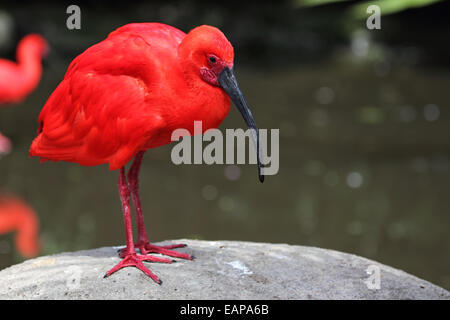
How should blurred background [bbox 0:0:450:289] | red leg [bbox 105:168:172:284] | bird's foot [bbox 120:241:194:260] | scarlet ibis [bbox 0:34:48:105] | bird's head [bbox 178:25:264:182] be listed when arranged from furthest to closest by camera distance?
scarlet ibis [bbox 0:34:48:105]
blurred background [bbox 0:0:450:289]
bird's foot [bbox 120:241:194:260]
red leg [bbox 105:168:172:284]
bird's head [bbox 178:25:264:182]

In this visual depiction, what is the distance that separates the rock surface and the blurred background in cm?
204

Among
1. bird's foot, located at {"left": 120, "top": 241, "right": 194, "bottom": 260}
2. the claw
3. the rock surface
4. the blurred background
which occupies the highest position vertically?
the blurred background

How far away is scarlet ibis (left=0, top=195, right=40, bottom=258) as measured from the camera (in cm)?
591

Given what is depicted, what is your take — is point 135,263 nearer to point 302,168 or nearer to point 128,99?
point 128,99

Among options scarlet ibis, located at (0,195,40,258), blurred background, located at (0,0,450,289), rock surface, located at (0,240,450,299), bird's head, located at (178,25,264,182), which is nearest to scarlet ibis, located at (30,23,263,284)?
bird's head, located at (178,25,264,182)

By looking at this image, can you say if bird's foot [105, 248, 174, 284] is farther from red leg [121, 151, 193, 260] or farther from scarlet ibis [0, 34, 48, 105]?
scarlet ibis [0, 34, 48, 105]

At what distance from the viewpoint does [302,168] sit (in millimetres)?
8023

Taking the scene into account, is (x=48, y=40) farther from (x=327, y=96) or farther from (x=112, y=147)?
(x=112, y=147)

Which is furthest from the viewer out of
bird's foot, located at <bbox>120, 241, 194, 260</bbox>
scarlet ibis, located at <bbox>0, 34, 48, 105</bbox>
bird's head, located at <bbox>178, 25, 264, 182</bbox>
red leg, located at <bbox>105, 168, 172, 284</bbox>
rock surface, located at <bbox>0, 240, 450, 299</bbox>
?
scarlet ibis, located at <bbox>0, 34, 48, 105</bbox>

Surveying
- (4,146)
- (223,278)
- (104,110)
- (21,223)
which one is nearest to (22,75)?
(4,146)

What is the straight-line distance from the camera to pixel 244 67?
13633 mm

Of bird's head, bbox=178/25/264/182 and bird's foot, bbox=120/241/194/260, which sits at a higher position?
bird's head, bbox=178/25/264/182

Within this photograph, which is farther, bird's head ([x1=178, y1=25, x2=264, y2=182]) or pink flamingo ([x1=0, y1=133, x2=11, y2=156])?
pink flamingo ([x1=0, y1=133, x2=11, y2=156])

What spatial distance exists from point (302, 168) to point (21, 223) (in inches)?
131
